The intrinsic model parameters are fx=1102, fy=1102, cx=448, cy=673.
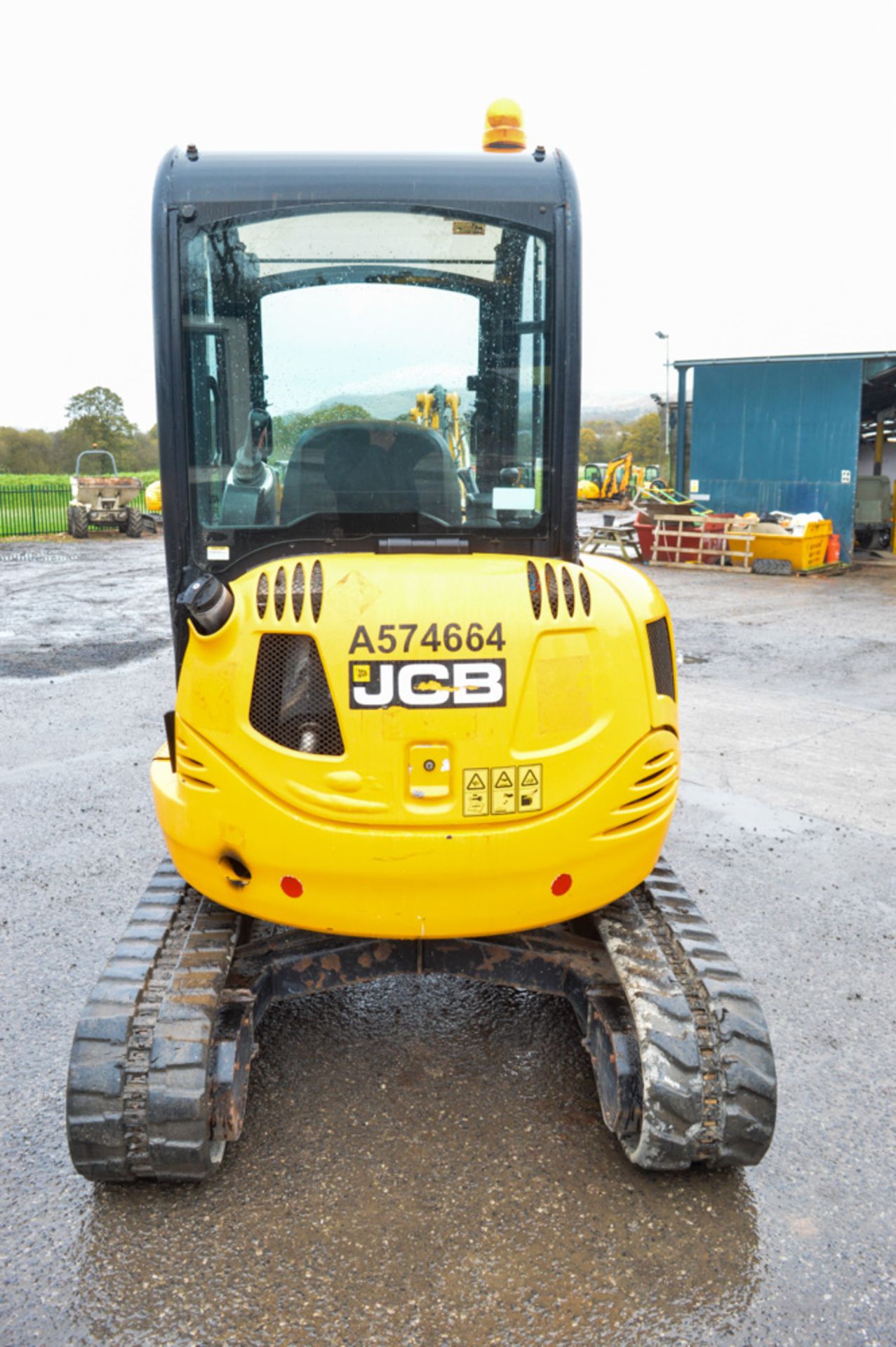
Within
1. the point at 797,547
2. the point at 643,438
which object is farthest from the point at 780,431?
the point at 643,438

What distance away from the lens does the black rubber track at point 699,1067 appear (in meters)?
3.20

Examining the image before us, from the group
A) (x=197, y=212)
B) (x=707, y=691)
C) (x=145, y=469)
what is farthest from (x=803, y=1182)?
(x=145, y=469)

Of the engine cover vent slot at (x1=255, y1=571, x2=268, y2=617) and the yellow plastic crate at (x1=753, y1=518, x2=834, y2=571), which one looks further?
the yellow plastic crate at (x1=753, y1=518, x2=834, y2=571)

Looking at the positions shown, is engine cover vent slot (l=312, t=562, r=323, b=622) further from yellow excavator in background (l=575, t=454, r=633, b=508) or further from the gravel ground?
yellow excavator in background (l=575, t=454, r=633, b=508)

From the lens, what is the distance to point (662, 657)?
3590 millimetres

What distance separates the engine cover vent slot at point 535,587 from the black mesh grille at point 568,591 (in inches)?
3.1

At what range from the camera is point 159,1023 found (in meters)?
3.24

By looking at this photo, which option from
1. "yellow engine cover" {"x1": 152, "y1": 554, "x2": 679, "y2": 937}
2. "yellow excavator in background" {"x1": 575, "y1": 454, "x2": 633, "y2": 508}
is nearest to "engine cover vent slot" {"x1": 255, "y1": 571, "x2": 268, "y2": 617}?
"yellow engine cover" {"x1": 152, "y1": 554, "x2": 679, "y2": 937}

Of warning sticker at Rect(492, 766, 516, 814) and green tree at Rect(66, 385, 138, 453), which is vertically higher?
green tree at Rect(66, 385, 138, 453)

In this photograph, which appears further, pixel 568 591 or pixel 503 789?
pixel 568 591

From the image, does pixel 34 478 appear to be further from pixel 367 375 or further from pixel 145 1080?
pixel 145 1080

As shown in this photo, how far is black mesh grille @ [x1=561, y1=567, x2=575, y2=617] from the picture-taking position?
3.26 metres

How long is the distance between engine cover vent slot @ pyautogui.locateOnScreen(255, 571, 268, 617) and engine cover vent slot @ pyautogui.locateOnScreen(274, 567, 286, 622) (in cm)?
3

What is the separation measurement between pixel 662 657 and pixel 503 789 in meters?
0.81
